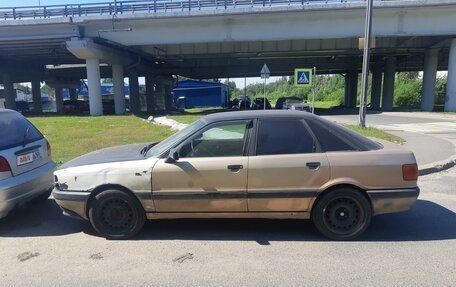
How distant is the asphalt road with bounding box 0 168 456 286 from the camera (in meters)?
3.31

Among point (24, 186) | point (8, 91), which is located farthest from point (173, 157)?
point (8, 91)

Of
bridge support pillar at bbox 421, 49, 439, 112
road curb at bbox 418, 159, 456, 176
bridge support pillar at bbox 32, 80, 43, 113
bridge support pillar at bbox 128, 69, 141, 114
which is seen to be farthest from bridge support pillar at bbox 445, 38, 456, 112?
bridge support pillar at bbox 32, 80, 43, 113

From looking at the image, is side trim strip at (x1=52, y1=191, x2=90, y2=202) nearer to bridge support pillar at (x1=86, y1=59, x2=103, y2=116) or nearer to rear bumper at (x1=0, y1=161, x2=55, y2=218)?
rear bumper at (x1=0, y1=161, x2=55, y2=218)

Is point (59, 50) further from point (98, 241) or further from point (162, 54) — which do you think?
point (98, 241)

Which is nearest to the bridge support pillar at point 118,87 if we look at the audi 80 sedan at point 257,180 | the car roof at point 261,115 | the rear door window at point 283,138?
the audi 80 sedan at point 257,180

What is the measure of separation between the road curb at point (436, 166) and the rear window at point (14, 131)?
7.35 m

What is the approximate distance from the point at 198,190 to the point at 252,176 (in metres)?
0.67

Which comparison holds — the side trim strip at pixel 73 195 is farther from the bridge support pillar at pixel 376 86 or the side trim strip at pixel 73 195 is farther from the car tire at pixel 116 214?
the bridge support pillar at pixel 376 86

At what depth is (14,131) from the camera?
5070 mm

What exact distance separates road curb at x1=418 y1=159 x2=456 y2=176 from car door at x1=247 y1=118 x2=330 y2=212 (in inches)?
172

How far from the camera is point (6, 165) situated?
4.55m

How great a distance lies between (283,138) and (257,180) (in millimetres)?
604

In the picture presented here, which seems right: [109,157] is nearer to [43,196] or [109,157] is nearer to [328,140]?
[43,196]

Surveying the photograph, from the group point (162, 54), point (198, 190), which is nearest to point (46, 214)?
point (198, 190)
